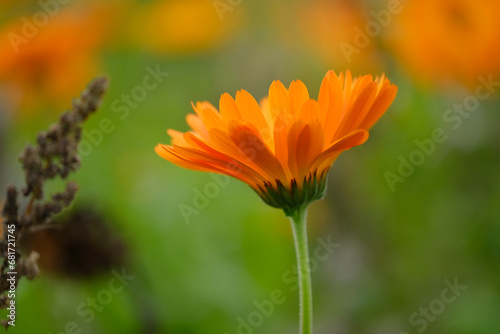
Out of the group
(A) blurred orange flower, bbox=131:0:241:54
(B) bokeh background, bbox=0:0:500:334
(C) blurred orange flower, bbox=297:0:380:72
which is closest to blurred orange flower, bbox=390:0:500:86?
(B) bokeh background, bbox=0:0:500:334

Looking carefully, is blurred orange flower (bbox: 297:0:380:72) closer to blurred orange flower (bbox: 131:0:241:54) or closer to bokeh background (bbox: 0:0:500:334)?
bokeh background (bbox: 0:0:500:334)

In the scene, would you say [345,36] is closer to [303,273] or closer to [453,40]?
[453,40]

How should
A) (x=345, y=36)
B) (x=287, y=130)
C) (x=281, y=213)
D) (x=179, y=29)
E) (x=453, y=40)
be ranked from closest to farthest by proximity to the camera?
(x=287, y=130) → (x=453, y=40) → (x=281, y=213) → (x=345, y=36) → (x=179, y=29)

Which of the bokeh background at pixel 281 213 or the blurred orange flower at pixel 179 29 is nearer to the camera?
the bokeh background at pixel 281 213

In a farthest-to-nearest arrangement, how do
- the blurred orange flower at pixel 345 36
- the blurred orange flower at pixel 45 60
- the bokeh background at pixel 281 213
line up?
the blurred orange flower at pixel 345 36
the blurred orange flower at pixel 45 60
the bokeh background at pixel 281 213

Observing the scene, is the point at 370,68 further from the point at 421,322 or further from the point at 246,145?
the point at 246,145

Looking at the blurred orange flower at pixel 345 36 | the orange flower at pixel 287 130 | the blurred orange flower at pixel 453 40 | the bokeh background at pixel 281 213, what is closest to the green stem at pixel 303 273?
the orange flower at pixel 287 130

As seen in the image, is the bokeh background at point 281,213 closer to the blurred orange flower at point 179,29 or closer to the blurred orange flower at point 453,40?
the blurred orange flower at point 453,40

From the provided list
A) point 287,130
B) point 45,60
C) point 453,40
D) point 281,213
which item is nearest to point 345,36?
point 453,40
